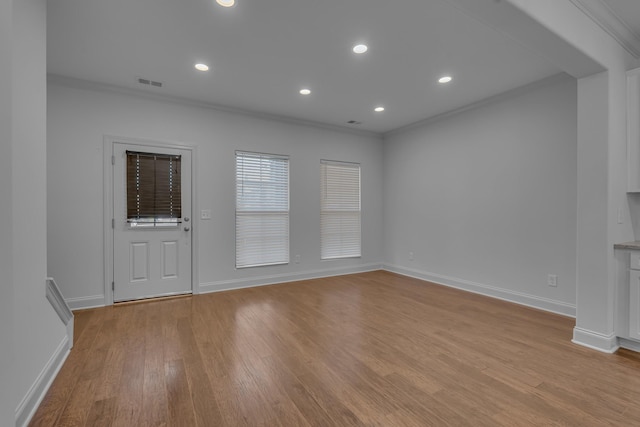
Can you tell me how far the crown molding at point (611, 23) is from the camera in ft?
7.65

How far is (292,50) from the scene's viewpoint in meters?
2.95

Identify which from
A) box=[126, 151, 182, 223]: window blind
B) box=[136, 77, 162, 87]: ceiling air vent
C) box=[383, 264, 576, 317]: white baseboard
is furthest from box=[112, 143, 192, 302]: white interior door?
box=[383, 264, 576, 317]: white baseboard

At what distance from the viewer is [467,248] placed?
452cm

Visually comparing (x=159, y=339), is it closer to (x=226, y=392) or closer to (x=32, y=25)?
(x=226, y=392)

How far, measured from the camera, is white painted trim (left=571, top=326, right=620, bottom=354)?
252 centimetres

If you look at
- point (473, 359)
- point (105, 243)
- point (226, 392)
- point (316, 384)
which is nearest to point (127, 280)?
point (105, 243)

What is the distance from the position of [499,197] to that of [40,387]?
4993 mm

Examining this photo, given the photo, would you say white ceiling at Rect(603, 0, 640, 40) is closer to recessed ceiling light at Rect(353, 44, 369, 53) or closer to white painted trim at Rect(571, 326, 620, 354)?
recessed ceiling light at Rect(353, 44, 369, 53)

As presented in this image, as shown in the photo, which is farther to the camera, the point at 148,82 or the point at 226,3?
the point at 148,82

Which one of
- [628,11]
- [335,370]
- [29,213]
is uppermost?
[628,11]

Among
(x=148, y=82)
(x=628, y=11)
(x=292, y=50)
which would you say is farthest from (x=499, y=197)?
(x=148, y=82)

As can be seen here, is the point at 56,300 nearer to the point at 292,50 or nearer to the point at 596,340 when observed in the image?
the point at 292,50

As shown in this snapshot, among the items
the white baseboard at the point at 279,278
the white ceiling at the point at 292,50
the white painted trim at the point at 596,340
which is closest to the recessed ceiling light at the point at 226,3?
the white ceiling at the point at 292,50

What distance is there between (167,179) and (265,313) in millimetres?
2311
